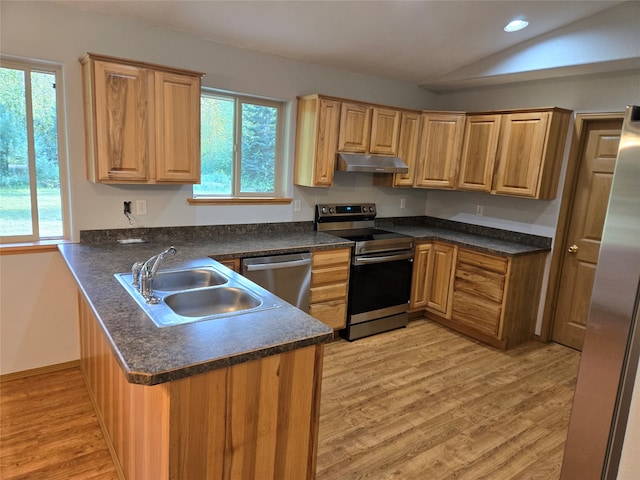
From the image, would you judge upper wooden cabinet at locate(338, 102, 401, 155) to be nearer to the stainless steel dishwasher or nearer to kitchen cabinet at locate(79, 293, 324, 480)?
the stainless steel dishwasher

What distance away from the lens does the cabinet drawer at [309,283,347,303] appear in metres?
3.50

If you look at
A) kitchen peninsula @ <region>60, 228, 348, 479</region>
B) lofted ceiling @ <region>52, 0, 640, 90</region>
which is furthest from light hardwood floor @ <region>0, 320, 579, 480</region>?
lofted ceiling @ <region>52, 0, 640, 90</region>

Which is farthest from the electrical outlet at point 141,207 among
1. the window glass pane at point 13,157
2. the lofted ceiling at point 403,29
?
the lofted ceiling at point 403,29

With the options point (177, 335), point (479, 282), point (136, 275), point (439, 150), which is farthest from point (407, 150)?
point (177, 335)

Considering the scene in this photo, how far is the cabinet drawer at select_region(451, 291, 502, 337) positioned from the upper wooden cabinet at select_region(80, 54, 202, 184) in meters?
2.78

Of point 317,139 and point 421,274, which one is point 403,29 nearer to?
point 317,139

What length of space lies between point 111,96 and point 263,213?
1.57m

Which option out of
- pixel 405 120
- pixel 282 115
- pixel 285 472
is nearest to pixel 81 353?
pixel 285 472

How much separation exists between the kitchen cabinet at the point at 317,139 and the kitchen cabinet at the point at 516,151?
1452mm

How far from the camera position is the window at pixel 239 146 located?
3486 mm

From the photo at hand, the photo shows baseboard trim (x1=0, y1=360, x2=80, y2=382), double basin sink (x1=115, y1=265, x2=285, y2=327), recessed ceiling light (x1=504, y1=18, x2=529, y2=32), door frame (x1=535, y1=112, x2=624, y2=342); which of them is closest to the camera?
double basin sink (x1=115, y1=265, x2=285, y2=327)

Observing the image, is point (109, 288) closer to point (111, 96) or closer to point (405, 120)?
point (111, 96)

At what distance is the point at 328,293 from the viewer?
3588 mm

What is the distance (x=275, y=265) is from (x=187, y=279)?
873mm
